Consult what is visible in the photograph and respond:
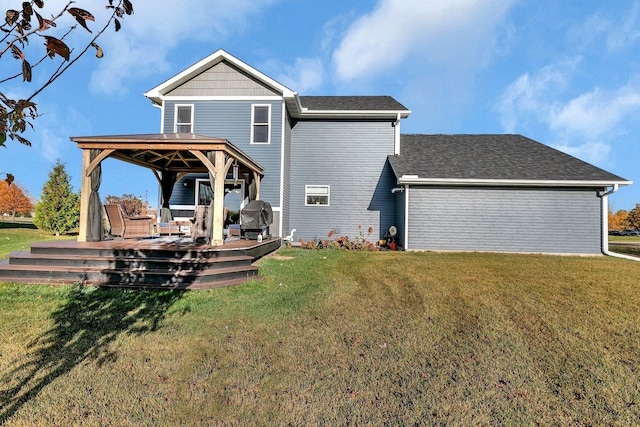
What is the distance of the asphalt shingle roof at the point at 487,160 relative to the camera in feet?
35.2

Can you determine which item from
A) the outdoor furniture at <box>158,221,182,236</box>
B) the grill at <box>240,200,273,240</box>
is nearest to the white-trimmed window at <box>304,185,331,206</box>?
the grill at <box>240,200,273,240</box>

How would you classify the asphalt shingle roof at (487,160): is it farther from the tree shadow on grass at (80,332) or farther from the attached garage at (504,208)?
the tree shadow on grass at (80,332)

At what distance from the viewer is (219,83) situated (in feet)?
37.3

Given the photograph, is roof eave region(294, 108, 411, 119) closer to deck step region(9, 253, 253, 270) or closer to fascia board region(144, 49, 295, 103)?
fascia board region(144, 49, 295, 103)

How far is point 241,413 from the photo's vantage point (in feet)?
7.49

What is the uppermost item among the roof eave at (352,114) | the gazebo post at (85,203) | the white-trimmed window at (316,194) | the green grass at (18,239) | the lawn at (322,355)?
the roof eave at (352,114)

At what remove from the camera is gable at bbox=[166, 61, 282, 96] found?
1127 centimetres

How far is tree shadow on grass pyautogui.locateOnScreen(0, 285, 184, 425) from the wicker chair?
9.64 ft

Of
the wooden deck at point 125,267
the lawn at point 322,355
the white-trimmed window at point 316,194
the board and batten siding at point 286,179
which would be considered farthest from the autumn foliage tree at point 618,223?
the wooden deck at point 125,267

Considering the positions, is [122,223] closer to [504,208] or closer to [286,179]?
[286,179]

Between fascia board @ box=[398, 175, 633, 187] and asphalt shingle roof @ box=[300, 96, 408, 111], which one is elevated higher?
asphalt shingle roof @ box=[300, 96, 408, 111]

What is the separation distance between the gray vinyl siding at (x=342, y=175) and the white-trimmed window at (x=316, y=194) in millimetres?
134

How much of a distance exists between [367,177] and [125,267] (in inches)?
363

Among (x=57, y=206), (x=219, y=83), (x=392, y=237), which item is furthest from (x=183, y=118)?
(x=392, y=237)
